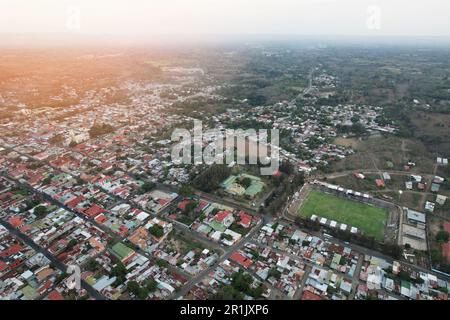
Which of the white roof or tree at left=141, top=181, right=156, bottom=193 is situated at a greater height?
tree at left=141, top=181, right=156, bottom=193

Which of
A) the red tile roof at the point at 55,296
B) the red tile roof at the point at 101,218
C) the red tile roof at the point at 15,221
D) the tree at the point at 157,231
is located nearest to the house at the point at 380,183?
the tree at the point at 157,231

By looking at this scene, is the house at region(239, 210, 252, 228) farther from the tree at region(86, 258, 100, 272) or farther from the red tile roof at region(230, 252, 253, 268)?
the tree at region(86, 258, 100, 272)

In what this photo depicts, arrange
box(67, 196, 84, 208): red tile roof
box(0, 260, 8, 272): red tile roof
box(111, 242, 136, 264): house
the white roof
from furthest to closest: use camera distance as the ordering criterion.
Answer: box(67, 196, 84, 208): red tile roof < box(111, 242, 136, 264): house < box(0, 260, 8, 272): red tile roof < the white roof

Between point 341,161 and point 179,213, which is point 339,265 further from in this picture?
point 341,161

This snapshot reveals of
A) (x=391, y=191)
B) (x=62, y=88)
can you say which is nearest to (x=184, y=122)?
(x=391, y=191)

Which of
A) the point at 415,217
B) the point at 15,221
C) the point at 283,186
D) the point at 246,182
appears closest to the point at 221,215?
the point at 246,182

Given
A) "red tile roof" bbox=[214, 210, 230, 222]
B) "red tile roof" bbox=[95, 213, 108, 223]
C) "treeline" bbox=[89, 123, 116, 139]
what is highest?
"treeline" bbox=[89, 123, 116, 139]

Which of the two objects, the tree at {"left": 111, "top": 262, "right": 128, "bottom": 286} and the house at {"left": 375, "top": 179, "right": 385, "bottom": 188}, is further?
the house at {"left": 375, "top": 179, "right": 385, "bottom": 188}

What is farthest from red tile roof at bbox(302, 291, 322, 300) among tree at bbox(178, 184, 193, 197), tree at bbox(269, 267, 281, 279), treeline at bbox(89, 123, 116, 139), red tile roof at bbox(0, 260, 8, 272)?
treeline at bbox(89, 123, 116, 139)

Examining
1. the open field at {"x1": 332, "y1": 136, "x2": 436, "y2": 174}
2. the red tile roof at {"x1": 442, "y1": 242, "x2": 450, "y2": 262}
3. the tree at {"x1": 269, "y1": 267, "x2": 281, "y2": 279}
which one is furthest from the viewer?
the open field at {"x1": 332, "y1": 136, "x2": 436, "y2": 174}

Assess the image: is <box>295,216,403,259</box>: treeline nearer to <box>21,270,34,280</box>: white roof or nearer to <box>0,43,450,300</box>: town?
<box>0,43,450,300</box>: town
